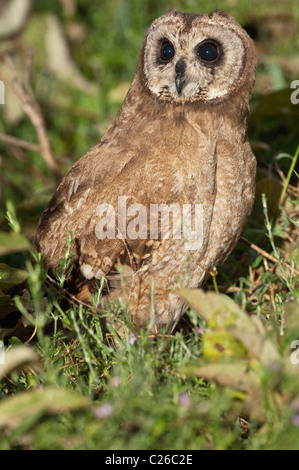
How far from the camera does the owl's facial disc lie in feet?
9.64

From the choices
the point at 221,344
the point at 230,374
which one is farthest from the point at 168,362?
the point at 230,374

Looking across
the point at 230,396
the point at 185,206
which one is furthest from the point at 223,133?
the point at 230,396

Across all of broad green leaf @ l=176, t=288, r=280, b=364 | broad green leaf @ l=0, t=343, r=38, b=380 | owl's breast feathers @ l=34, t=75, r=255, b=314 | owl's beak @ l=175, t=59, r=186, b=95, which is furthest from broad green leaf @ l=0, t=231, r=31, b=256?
owl's beak @ l=175, t=59, r=186, b=95

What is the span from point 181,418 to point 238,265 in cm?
174

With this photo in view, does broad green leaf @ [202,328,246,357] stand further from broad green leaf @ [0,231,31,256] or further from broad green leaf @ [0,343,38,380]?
broad green leaf @ [0,231,31,256]

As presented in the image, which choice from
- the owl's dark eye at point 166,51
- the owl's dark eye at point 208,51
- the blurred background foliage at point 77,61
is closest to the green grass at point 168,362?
the owl's dark eye at point 208,51

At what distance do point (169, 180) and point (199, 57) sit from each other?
0.60m

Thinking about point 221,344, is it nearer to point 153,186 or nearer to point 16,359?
point 16,359

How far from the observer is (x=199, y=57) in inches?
116

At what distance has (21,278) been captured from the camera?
8.70 ft

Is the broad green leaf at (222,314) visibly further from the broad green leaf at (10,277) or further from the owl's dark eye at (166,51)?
the owl's dark eye at (166,51)

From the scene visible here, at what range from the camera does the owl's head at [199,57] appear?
2.94 meters

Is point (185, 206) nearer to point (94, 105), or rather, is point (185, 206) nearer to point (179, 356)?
point (179, 356)
